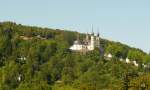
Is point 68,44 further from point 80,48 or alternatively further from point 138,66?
point 138,66

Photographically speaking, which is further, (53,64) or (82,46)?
(82,46)

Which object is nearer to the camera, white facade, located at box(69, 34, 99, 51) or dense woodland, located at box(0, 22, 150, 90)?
dense woodland, located at box(0, 22, 150, 90)

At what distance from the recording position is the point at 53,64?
534 feet

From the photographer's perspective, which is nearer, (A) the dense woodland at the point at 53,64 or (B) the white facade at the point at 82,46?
(A) the dense woodland at the point at 53,64

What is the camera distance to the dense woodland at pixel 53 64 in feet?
454

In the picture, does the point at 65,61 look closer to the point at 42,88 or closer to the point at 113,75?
the point at 113,75

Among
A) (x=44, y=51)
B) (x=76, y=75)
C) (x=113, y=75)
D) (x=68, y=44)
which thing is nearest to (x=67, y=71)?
(x=76, y=75)

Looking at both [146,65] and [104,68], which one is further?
[146,65]

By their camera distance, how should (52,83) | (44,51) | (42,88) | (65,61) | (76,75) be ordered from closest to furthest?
(42,88)
(52,83)
(76,75)
(65,61)
(44,51)

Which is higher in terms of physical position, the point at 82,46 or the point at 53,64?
the point at 82,46

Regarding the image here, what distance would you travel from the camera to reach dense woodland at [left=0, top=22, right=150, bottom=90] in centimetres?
13825

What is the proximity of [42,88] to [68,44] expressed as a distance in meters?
81.8

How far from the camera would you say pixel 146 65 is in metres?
187

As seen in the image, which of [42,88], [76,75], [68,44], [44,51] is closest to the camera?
[42,88]
